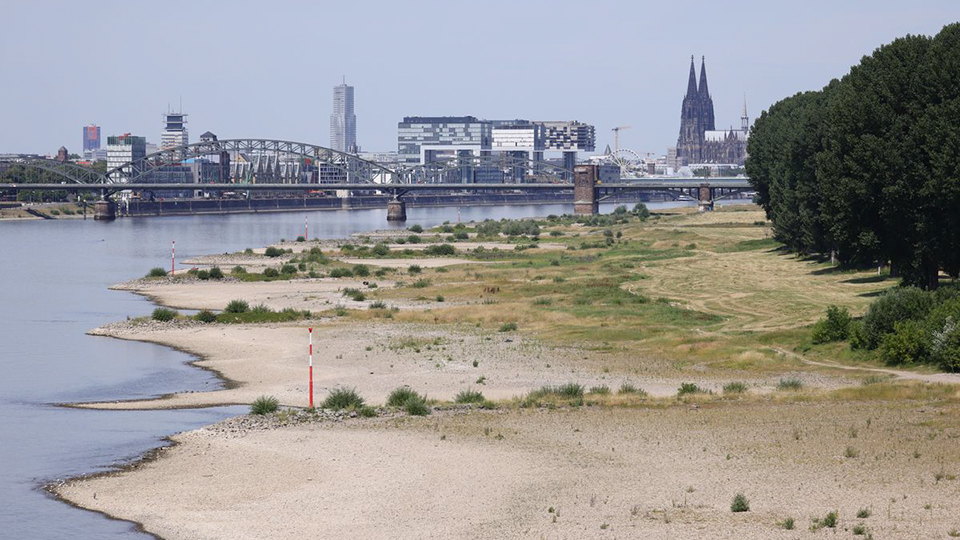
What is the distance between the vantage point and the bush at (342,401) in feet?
127

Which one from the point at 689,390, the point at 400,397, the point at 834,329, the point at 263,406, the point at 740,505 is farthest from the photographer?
the point at 834,329

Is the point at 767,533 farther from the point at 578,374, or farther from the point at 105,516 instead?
the point at 578,374

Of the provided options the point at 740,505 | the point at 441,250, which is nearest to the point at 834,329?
the point at 740,505

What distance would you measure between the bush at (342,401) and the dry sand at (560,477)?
72.0 inches

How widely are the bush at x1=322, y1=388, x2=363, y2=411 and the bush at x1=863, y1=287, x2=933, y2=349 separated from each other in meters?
17.4

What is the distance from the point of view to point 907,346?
43250 mm

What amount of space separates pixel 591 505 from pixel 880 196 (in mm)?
30998

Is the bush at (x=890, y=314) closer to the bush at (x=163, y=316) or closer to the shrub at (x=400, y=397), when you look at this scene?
the shrub at (x=400, y=397)

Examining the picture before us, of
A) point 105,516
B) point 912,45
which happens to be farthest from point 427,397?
point 912,45

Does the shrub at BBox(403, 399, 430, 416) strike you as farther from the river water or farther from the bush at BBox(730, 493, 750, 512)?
the bush at BBox(730, 493, 750, 512)

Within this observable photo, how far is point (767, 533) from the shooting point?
24.7m

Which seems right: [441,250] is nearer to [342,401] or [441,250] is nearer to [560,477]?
[342,401]

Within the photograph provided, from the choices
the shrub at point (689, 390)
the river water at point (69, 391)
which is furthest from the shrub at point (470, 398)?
the river water at point (69, 391)

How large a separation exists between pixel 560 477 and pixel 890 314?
64.6 ft
